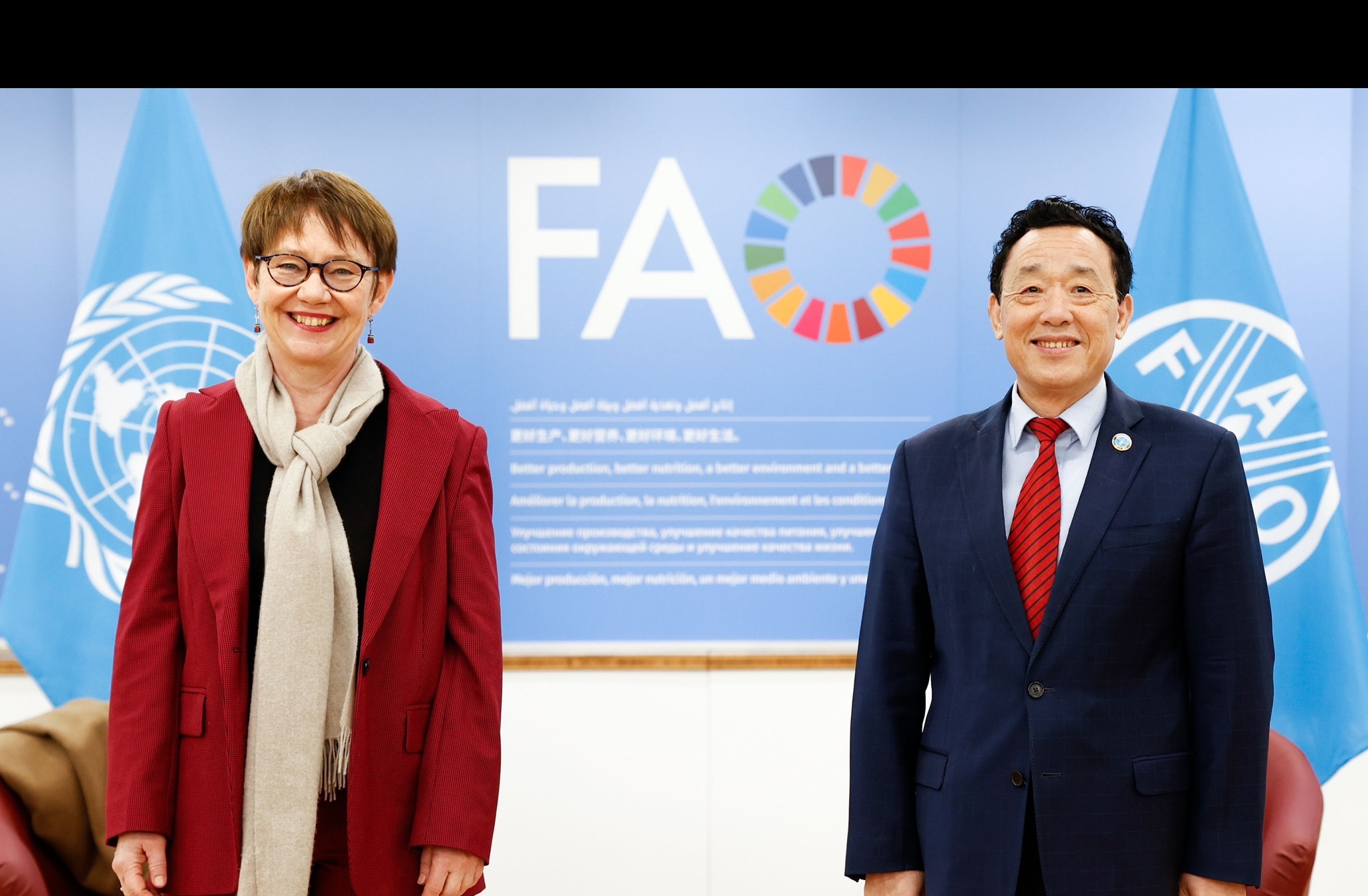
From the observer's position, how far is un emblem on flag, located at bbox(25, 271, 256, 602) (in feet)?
10.5

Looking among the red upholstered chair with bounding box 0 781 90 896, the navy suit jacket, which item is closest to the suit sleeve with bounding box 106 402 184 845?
the red upholstered chair with bounding box 0 781 90 896

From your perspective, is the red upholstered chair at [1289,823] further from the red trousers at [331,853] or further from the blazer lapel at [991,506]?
the red trousers at [331,853]

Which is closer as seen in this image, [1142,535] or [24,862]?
[1142,535]

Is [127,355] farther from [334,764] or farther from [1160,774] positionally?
[1160,774]

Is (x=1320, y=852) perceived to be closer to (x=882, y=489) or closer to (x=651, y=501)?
(x=882, y=489)

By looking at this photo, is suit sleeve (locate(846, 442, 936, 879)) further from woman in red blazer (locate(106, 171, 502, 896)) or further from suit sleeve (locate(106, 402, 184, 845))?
suit sleeve (locate(106, 402, 184, 845))

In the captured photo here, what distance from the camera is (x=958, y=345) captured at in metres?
Result: 3.42

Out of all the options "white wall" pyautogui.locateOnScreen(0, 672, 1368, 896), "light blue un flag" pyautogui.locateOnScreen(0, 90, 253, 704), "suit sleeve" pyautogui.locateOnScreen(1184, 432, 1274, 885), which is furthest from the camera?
"white wall" pyautogui.locateOnScreen(0, 672, 1368, 896)

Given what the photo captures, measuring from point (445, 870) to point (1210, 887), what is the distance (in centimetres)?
A: 115

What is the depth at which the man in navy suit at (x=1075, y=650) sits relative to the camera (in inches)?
61.7

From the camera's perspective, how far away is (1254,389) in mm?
3104

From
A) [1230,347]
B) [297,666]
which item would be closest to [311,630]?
[297,666]

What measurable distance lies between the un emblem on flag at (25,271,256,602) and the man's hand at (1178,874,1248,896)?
9.15ft

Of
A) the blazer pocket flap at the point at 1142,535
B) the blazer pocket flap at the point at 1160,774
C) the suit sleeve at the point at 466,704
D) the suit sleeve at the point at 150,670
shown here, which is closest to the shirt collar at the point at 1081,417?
the blazer pocket flap at the point at 1142,535
